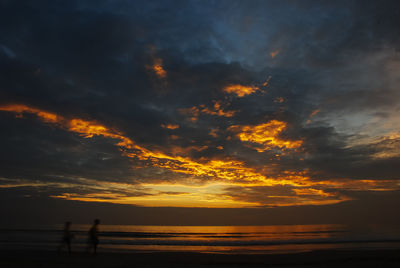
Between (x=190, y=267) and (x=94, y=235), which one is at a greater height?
(x=94, y=235)

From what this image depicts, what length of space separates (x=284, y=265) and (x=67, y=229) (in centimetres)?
1593

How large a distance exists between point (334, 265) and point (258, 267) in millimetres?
5145

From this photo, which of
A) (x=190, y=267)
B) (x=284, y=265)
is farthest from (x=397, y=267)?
(x=190, y=267)

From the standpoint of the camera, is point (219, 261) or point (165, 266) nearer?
point (165, 266)

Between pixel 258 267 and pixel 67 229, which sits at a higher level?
pixel 67 229

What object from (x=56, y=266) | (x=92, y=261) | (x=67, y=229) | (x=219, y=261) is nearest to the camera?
(x=56, y=266)

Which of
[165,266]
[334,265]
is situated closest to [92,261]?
[165,266]

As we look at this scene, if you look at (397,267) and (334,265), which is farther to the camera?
(334,265)

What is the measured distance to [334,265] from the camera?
1578cm

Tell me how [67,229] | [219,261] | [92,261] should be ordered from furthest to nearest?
[67,229], [219,261], [92,261]

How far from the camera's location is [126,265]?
14.6m

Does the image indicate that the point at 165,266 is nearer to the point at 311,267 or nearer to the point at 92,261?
the point at 92,261

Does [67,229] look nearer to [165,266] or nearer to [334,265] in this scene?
[165,266]

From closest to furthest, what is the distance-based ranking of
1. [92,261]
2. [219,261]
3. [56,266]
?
[56,266], [92,261], [219,261]
